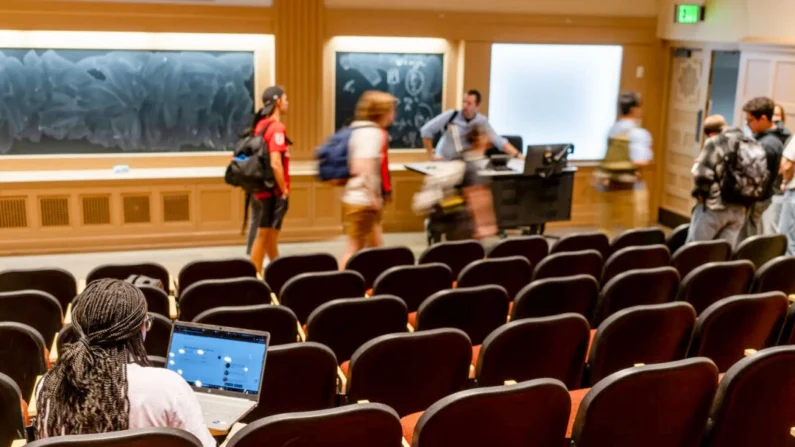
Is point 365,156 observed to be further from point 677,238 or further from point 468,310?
point 677,238

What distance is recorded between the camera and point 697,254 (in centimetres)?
507

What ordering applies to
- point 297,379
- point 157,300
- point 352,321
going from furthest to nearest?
point 157,300
point 352,321
point 297,379

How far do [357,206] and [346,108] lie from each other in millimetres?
2998

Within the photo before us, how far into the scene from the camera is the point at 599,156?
9438mm

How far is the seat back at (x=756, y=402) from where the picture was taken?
282cm

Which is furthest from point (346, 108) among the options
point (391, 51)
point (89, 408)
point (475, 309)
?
point (89, 408)

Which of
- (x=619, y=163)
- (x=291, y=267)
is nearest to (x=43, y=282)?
(x=291, y=267)

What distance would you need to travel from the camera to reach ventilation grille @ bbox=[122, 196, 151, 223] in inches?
304

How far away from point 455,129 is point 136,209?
10.4 ft

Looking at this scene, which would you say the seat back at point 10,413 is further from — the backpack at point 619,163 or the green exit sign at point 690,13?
the green exit sign at point 690,13

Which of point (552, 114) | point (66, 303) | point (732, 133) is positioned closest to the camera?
point (66, 303)

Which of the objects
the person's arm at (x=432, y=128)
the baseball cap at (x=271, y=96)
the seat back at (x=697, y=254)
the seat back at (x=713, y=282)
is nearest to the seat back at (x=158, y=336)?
the seat back at (x=713, y=282)

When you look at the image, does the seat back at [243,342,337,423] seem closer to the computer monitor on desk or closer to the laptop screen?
the laptop screen

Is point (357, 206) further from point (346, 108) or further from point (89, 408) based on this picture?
point (89, 408)
